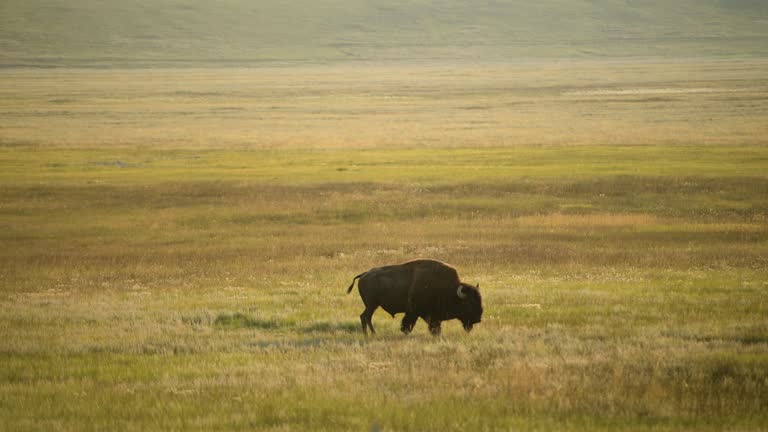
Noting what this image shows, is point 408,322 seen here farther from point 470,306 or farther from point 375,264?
point 375,264

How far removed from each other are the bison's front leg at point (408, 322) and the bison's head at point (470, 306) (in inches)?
26.3

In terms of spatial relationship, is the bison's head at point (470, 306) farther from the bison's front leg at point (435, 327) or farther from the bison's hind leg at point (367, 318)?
the bison's hind leg at point (367, 318)

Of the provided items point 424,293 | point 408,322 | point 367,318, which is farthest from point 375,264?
point 424,293

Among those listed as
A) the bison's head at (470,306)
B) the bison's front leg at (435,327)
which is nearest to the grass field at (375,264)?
the bison's head at (470,306)

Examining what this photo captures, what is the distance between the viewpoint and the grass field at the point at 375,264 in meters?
10.7

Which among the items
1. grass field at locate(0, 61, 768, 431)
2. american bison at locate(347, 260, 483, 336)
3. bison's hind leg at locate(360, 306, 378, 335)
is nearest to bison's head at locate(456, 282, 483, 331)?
american bison at locate(347, 260, 483, 336)

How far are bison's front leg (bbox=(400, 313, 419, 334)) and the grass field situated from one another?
22.0 inches

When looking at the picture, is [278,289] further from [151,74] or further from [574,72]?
[151,74]

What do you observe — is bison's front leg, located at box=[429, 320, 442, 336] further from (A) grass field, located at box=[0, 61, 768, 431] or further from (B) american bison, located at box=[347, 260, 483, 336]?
(A) grass field, located at box=[0, 61, 768, 431]

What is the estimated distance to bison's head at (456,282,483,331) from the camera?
46.6ft

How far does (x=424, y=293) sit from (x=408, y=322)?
2.02ft

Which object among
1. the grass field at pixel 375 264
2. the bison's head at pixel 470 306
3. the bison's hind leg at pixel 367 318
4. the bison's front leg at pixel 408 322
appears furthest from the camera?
the bison's hind leg at pixel 367 318

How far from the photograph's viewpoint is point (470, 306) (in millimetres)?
14422

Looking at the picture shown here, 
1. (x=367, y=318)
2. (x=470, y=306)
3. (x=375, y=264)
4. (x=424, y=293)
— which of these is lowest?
(x=375, y=264)
